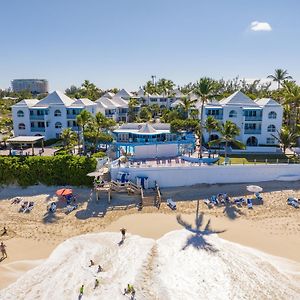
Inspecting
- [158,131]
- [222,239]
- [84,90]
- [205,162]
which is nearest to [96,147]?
[158,131]

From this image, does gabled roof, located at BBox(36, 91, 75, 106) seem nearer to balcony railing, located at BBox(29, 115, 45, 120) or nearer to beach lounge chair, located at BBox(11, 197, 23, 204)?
balcony railing, located at BBox(29, 115, 45, 120)

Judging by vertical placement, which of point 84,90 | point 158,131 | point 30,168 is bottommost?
point 30,168

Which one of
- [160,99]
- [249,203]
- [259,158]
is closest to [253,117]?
[259,158]

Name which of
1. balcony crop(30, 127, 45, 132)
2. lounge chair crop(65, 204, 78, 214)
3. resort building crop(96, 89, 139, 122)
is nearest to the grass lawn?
lounge chair crop(65, 204, 78, 214)

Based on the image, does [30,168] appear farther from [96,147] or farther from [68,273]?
[68,273]

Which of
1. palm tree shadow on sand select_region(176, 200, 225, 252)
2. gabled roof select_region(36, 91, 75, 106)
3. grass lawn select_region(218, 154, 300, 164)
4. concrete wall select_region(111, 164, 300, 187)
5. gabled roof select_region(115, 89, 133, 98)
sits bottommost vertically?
palm tree shadow on sand select_region(176, 200, 225, 252)

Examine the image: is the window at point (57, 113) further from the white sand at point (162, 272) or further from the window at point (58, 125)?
the white sand at point (162, 272)
